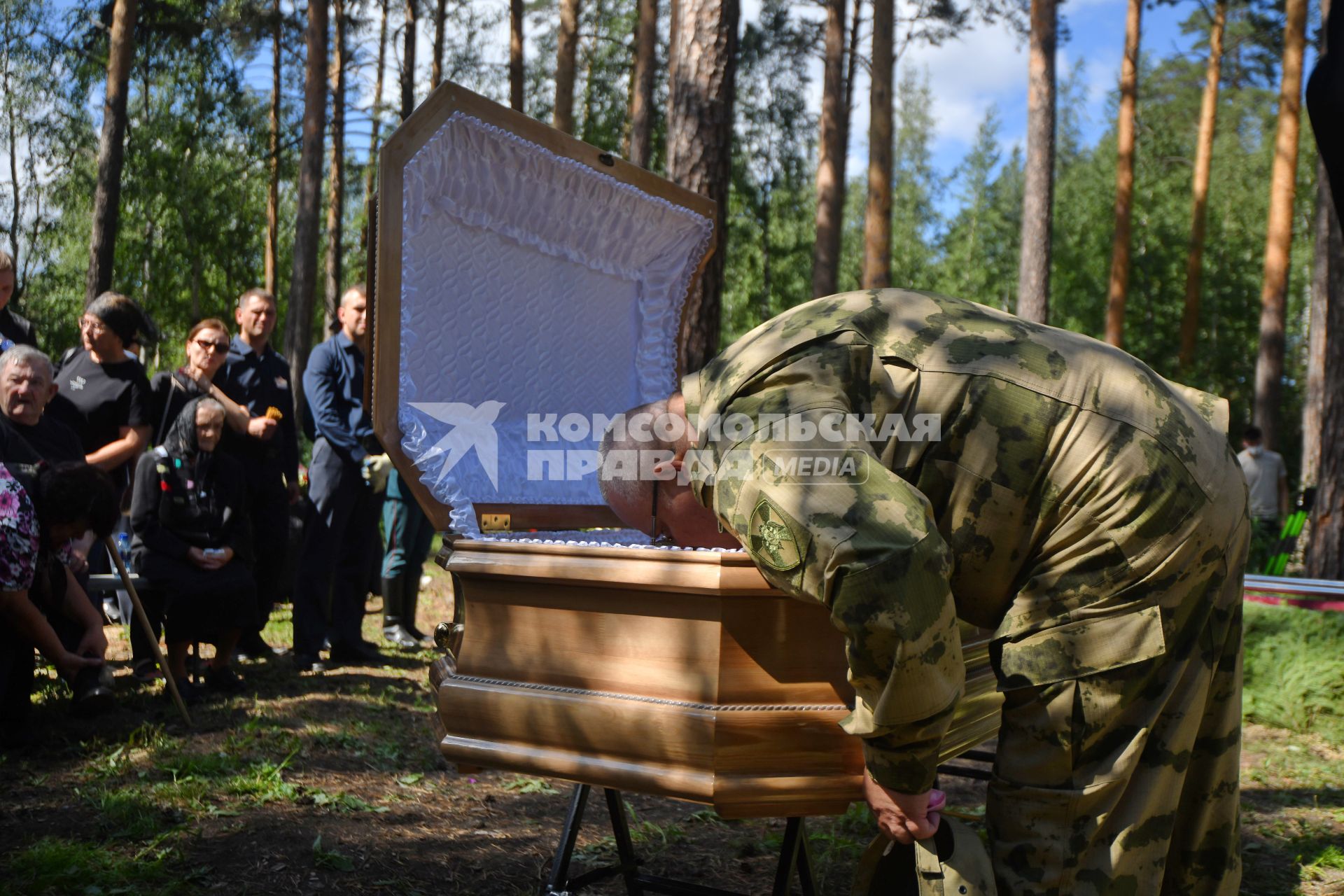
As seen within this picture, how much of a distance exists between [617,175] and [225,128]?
24.2m

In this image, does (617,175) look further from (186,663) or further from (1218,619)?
(186,663)

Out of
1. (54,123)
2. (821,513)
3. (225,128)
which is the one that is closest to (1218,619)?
(821,513)

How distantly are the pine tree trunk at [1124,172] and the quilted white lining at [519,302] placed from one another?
52.2ft

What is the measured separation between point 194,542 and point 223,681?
0.65m

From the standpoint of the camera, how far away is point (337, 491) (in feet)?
18.6

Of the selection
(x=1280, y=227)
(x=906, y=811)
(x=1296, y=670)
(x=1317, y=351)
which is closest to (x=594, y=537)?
(x=906, y=811)

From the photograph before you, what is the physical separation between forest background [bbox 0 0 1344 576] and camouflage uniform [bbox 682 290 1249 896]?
5.79 metres

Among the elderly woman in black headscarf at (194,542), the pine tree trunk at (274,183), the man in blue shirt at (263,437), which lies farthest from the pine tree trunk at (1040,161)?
the pine tree trunk at (274,183)

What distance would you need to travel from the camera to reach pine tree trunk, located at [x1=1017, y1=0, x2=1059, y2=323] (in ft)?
39.2

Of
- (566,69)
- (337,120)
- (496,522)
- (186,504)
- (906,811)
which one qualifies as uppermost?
(337,120)

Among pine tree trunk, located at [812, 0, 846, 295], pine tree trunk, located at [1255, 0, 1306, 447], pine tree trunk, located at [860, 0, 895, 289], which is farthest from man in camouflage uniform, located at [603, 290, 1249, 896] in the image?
pine tree trunk, located at [812, 0, 846, 295]

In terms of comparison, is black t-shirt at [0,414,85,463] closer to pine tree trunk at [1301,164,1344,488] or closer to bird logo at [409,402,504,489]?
bird logo at [409,402,504,489]

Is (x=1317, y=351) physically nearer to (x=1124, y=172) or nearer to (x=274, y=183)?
(x=1124, y=172)

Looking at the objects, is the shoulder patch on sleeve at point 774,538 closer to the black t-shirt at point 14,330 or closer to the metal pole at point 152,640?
the metal pole at point 152,640
